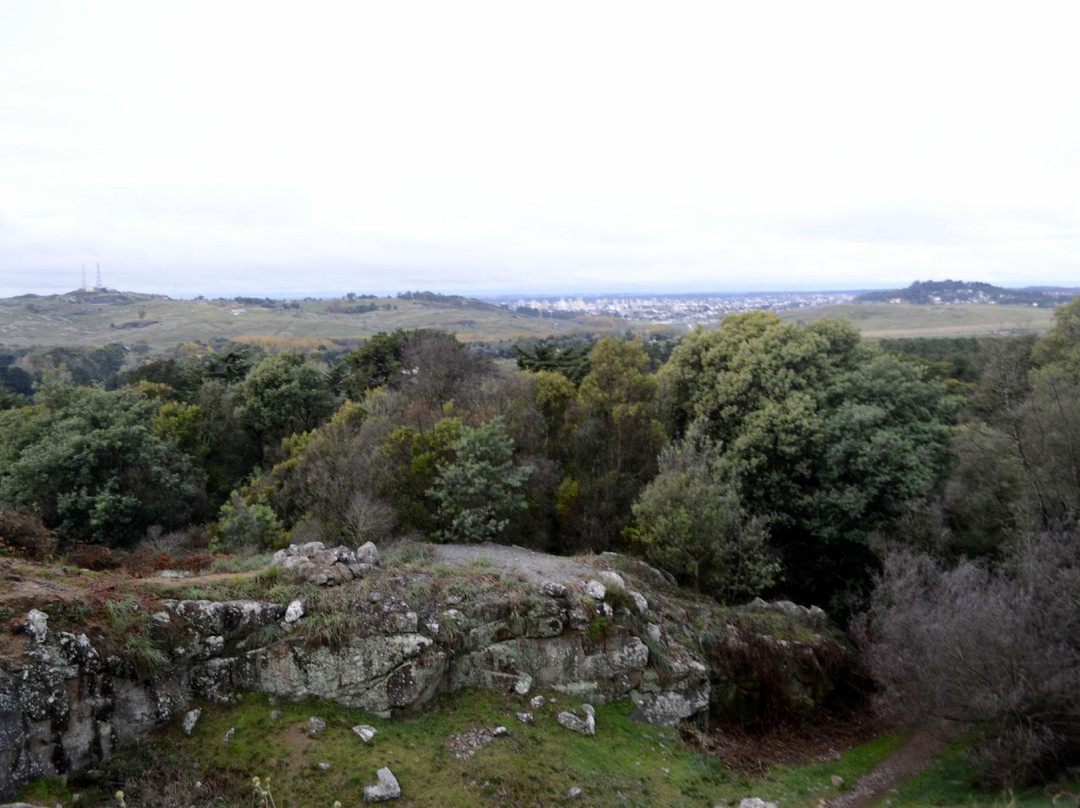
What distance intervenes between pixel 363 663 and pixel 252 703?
1.91 metres

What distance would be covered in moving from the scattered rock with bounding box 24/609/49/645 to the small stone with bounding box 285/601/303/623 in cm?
349

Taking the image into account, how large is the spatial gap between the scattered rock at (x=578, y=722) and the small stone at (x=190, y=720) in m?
6.27

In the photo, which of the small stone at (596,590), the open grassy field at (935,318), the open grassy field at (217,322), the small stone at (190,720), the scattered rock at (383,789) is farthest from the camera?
the open grassy field at (217,322)

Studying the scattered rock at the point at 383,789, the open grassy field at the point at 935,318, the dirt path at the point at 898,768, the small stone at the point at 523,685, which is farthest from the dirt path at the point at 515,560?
the open grassy field at the point at 935,318

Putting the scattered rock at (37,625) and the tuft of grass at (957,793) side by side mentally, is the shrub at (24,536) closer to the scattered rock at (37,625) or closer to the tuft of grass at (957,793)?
the scattered rock at (37,625)

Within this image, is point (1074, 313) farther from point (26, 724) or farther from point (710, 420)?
point (26, 724)

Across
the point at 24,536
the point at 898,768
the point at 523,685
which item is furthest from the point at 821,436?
the point at 24,536

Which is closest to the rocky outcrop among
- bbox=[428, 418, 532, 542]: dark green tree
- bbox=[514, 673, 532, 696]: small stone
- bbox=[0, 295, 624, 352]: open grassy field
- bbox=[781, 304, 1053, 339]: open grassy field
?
bbox=[514, 673, 532, 696]: small stone

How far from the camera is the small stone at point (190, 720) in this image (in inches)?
390

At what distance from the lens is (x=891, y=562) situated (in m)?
15.6

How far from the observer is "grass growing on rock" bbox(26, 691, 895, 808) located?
9.15 metres

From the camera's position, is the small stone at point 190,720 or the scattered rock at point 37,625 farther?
the small stone at point 190,720

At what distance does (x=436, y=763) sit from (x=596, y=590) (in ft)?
15.5

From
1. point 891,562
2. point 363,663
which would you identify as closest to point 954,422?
point 891,562
